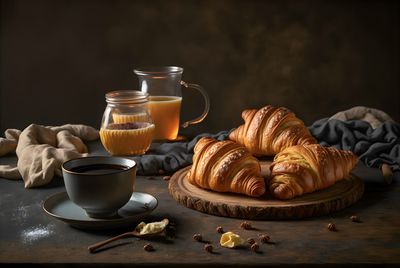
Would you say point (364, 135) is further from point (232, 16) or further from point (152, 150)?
point (232, 16)

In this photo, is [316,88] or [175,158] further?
[316,88]

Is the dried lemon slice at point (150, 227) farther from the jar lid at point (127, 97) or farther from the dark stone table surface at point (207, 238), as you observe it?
the jar lid at point (127, 97)

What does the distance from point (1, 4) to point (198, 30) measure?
37.6 inches

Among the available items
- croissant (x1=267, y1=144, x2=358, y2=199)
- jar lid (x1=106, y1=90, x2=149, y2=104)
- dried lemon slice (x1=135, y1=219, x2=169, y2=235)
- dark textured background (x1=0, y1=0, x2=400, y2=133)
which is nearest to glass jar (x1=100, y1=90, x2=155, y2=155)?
jar lid (x1=106, y1=90, x2=149, y2=104)

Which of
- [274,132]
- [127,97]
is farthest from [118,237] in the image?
[127,97]

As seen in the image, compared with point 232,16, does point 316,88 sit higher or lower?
lower

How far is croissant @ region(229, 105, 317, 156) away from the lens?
1.81 meters

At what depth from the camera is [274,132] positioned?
1822mm

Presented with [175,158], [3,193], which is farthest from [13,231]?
[175,158]

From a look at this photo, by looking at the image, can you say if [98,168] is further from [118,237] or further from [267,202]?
[267,202]

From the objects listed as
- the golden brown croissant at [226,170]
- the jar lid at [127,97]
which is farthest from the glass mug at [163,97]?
the golden brown croissant at [226,170]

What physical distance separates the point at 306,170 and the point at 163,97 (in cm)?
82

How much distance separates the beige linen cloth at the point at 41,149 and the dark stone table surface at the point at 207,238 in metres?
0.17

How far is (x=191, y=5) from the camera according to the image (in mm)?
3211
